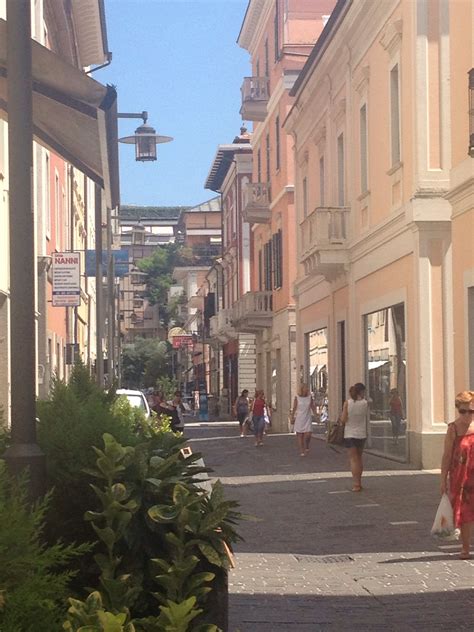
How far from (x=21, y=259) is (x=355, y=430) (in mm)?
13224

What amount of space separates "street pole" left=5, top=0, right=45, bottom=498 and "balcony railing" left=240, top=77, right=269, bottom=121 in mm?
41606

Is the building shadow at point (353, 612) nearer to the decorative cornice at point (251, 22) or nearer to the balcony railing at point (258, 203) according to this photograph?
the balcony railing at point (258, 203)

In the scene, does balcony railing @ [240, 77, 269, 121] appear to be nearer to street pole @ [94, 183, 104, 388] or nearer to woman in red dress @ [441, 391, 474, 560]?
street pole @ [94, 183, 104, 388]

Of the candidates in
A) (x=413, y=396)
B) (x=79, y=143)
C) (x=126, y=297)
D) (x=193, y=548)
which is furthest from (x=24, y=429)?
(x=126, y=297)

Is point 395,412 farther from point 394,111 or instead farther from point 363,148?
point 363,148

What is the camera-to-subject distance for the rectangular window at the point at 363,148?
27.0 meters

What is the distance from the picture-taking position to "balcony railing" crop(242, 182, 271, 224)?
46.9 meters

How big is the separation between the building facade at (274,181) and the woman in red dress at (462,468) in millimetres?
30846

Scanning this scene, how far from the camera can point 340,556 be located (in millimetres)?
11492

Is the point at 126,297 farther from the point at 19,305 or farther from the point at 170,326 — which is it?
the point at 19,305

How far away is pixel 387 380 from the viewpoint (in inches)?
977

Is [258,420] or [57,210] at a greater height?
[57,210]

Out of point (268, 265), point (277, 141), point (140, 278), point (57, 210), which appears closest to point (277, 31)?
point (277, 141)

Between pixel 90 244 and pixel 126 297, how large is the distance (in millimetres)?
101774
